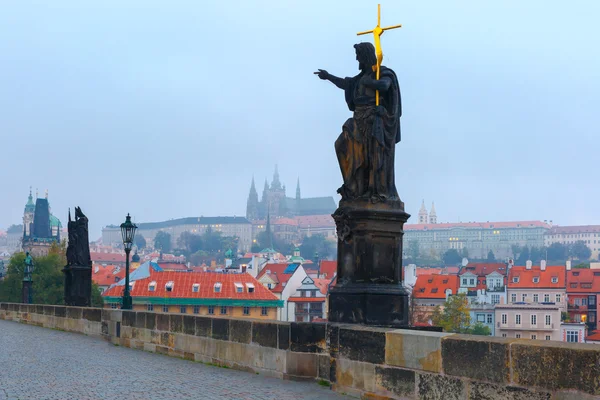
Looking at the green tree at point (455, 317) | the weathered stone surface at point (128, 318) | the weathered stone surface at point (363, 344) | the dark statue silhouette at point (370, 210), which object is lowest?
the green tree at point (455, 317)

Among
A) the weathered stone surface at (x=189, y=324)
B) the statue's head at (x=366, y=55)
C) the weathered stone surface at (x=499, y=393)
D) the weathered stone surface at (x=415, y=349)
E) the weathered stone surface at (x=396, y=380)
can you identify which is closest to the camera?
the weathered stone surface at (x=499, y=393)

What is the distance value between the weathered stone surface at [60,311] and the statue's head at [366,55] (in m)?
15.1

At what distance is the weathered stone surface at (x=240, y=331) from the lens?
11.0 metres

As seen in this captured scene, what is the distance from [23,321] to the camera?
28.0 m

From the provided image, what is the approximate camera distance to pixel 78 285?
83.7ft

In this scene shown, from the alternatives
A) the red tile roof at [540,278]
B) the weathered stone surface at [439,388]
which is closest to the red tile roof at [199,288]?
the red tile roof at [540,278]

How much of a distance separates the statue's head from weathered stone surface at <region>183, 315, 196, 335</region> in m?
5.10

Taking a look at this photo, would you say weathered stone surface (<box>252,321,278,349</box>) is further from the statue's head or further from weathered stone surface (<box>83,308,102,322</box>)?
weathered stone surface (<box>83,308,102,322</box>)

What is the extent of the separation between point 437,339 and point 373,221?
2.26 m

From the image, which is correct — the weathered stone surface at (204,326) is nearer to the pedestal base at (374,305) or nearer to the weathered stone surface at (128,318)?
the pedestal base at (374,305)

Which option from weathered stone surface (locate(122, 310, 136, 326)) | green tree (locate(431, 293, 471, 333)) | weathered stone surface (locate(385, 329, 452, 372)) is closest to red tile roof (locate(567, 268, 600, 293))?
green tree (locate(431, 293, 471, 333))

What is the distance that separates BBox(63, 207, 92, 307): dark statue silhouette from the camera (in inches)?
987

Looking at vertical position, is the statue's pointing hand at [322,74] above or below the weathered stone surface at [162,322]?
above

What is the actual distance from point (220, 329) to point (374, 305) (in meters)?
3.40
